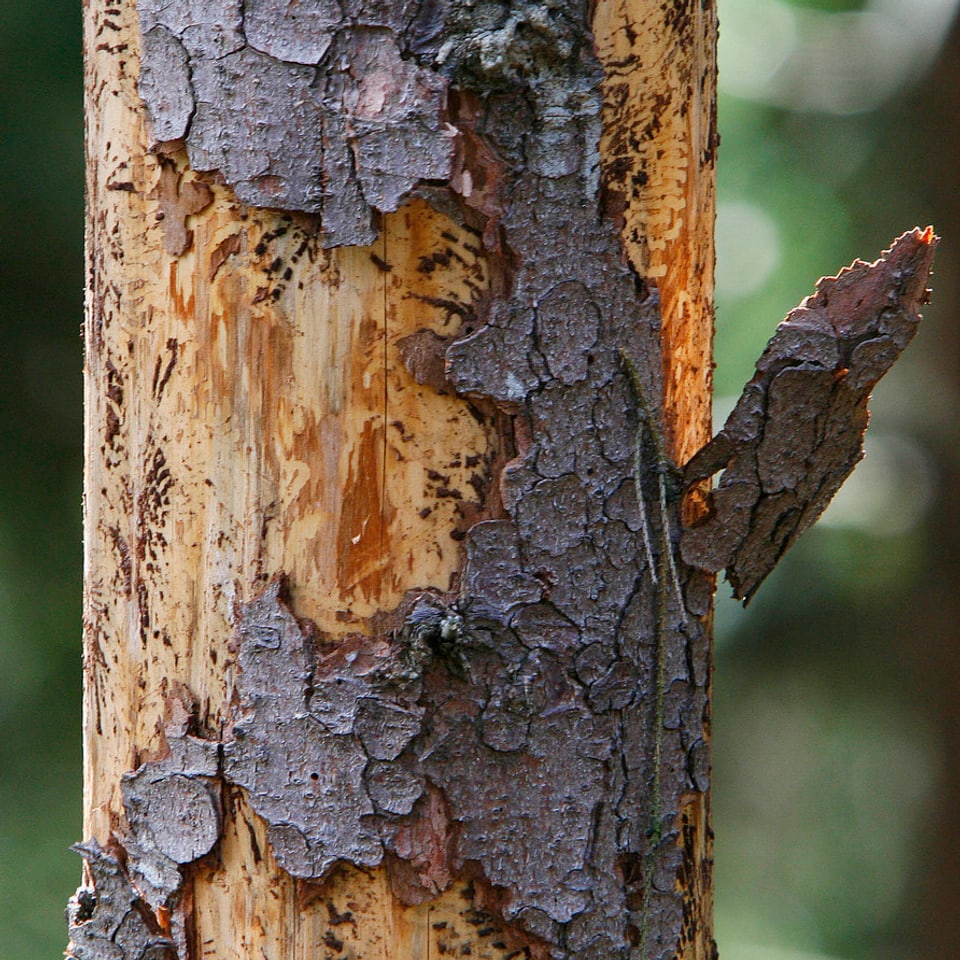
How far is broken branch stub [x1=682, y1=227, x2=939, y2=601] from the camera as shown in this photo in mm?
737

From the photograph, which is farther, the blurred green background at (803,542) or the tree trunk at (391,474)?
the blurred green background at (803,542)

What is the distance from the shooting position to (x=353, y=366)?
2.30 ft

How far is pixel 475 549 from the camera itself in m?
0.70

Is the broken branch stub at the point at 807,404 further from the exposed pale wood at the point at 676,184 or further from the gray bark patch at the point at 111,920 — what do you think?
the gray bark patch at the point at 111,920

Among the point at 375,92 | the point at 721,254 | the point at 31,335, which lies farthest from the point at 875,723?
the point at 375,92

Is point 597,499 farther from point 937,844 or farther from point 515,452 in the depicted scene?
point 937,844

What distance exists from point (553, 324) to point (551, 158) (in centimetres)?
11

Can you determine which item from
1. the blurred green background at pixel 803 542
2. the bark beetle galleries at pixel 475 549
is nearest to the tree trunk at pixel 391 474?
the bark beetle galleries at pixel 475 549

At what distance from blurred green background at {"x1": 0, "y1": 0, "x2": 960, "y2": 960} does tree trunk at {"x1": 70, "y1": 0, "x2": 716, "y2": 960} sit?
5.45 feet

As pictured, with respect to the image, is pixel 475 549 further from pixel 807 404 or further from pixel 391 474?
pixel 807 404

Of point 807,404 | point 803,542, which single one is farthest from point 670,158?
point 803,542

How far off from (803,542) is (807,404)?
8.46 feet

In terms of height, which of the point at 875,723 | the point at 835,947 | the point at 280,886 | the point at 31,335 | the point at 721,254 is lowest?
the point at 835,947

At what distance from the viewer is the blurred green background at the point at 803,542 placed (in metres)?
2.26
